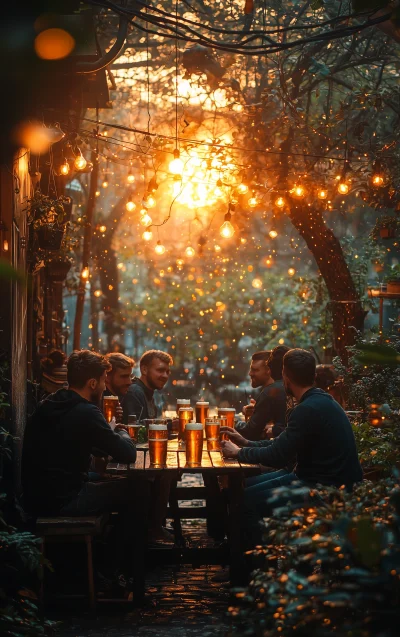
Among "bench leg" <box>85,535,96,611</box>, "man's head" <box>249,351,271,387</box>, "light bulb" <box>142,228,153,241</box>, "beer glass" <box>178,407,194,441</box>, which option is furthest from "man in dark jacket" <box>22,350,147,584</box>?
"light bulb" <box>142,228,153,241</box>

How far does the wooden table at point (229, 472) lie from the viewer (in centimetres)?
591

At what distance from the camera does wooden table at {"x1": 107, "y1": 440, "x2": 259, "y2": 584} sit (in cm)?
591

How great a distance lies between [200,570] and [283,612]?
4.56 metres

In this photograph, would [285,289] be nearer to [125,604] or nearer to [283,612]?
[125,604]

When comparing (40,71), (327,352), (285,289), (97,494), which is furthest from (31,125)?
(285,289)

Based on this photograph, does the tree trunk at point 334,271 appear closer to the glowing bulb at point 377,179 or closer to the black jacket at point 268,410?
the glowing bulb at point 377,179


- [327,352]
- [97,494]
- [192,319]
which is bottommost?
[97,494]

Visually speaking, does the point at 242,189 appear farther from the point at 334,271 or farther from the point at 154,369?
the point at 154,369

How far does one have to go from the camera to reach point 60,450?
5.95m

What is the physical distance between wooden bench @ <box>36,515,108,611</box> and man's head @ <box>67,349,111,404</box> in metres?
0.89

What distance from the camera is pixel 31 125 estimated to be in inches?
324

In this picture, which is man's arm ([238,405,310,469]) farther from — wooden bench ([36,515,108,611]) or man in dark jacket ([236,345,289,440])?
man in dark jacket ([236,345,289,440])

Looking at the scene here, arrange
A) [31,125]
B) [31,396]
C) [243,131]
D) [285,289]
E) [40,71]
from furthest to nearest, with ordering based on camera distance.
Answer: [285,289], [243,131], [31,396], [31,125], [40,71]

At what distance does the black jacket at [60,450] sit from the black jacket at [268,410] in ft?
7.89
